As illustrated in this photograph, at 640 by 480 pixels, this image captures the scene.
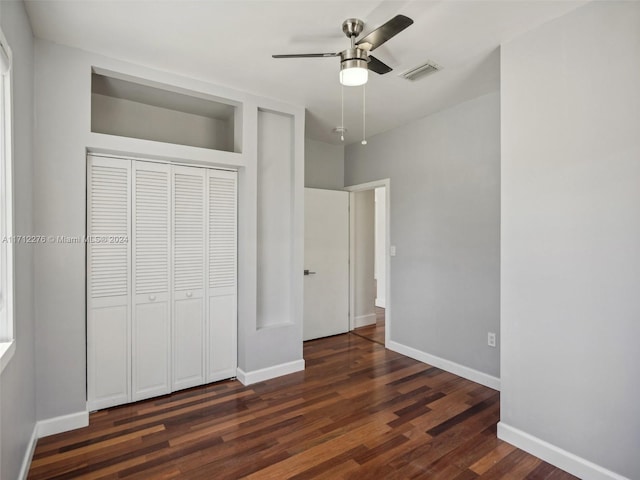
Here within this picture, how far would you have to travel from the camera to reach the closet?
2.63 meters

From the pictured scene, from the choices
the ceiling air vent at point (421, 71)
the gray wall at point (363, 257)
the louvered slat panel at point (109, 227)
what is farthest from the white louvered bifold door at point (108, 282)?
the gray wall at point (363, 257)

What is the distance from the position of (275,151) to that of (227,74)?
844 mm

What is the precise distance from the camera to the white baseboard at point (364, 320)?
200 inches

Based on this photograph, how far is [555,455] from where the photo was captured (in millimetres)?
2066

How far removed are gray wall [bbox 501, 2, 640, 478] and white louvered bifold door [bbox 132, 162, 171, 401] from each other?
8.79 ft

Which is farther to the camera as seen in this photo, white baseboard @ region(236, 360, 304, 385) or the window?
white baseboard @ region(236, 360, 304, 385)

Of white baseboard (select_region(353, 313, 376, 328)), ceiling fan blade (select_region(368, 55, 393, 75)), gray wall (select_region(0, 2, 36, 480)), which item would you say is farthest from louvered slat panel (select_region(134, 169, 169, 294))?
white baseboard (select_region(353, 313, 376, 328))

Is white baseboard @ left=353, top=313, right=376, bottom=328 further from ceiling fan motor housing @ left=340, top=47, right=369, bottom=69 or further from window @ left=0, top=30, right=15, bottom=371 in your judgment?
window @ left=0, top=30, right=15, bottom=371

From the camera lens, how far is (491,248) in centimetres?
314

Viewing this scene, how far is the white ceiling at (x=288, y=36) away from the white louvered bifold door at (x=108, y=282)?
858 millimetres

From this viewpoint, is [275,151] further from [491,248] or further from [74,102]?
[491,248]

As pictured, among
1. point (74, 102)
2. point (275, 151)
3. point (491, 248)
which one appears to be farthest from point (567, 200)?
point (74, 102)

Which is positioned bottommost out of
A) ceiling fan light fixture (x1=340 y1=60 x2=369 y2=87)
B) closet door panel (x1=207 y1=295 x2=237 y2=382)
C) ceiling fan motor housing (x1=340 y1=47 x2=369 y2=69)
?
closet door panel (x1=207 y1=295 x2=237 y2=382)

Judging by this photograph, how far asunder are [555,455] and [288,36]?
3.16 meters
